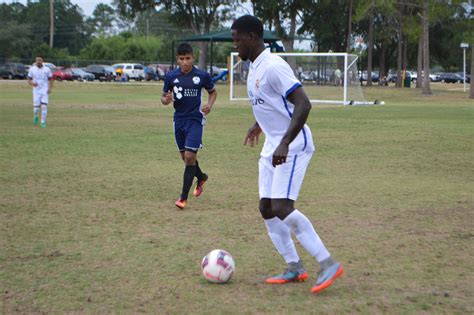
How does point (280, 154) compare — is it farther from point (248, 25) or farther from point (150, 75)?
point (150, 75)

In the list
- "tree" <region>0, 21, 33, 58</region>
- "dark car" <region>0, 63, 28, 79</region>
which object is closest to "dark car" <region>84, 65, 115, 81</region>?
"dark car" <region>0, 63, 28, 79</region>

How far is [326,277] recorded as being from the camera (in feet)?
17.5

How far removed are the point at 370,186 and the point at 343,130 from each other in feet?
30.2

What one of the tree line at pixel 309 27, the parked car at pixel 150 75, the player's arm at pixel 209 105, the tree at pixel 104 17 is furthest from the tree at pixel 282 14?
the tree at pixel 104 17

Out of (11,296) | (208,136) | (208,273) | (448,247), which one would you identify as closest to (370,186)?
(448,247)

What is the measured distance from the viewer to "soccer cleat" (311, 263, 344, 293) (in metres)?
5.31

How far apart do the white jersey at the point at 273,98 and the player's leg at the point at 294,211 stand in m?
0.11

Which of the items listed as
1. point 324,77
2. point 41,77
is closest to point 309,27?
point 324,77

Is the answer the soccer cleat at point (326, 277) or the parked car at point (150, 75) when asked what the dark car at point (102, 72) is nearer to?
the parked car at point (150, 75)

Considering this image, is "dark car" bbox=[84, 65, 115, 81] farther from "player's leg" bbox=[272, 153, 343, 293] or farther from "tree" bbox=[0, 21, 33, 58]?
"player's leg" bbox=[272, 153, 343, 293]

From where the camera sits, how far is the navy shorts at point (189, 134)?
29.9 ft

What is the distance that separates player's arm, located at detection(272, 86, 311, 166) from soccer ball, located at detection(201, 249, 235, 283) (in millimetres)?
996

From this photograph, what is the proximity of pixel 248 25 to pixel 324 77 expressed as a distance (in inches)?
1255

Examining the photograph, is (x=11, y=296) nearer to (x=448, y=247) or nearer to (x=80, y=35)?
(x=448, y=247)
